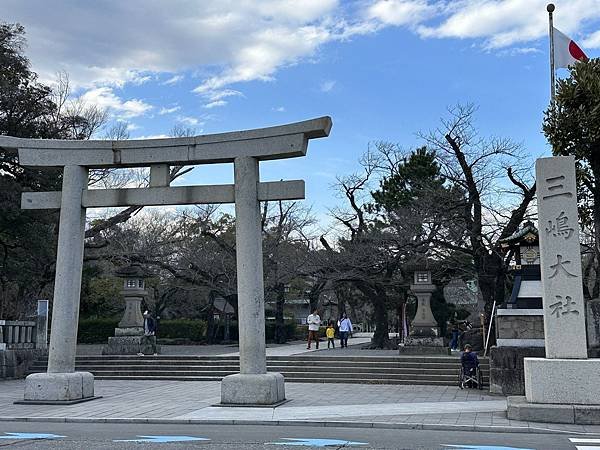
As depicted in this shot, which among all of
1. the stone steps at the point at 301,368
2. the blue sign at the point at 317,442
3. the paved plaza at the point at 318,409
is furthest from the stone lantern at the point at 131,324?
the blue sign at the point at 317,442

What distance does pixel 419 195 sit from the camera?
1051 inches

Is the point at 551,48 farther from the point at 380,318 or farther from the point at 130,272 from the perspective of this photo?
the point at 130,272

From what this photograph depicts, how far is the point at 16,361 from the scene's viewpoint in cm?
2142

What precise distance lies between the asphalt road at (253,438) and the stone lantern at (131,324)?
43.0 feet

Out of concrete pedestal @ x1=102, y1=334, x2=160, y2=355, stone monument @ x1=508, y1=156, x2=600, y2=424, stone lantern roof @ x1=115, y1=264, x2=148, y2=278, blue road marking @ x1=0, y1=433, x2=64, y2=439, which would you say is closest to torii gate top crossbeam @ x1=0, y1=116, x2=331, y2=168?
stone monument @ x1=508, y1=156, x2=600, y2=424

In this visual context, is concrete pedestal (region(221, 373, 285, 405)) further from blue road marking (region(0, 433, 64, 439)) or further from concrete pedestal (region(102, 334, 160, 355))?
concrete pedestal (region(102, 334, 160, 355))

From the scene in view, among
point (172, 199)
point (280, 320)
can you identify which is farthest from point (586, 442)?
point (280, 320)

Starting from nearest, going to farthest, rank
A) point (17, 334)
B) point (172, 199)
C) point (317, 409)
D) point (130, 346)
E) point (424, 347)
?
point (317, 409) < point (172, 199) < point (17, 334) < point (424, 347) < point (130, 346)

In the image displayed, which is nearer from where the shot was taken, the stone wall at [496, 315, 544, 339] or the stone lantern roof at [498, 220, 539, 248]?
the stone wall at [496, 315, 544, 339]

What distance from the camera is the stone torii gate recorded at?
1365cm

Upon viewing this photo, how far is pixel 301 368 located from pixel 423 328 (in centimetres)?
529

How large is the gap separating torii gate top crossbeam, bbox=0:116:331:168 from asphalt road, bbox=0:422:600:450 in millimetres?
6053

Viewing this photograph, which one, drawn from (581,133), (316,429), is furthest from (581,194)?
(316,429)

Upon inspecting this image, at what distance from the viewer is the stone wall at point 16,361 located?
20906 millimetres
